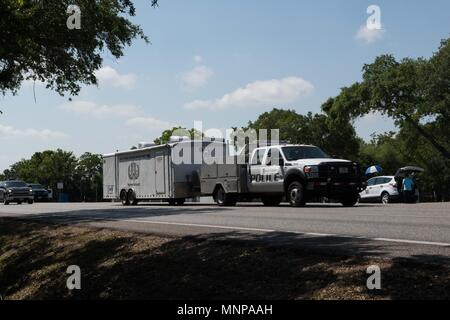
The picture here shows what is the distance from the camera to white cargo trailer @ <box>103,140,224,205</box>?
25234mm

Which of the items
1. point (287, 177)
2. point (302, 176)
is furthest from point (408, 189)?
point (302, 176)

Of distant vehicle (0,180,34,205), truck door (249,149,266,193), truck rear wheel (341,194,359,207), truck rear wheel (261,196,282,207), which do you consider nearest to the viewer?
truck rear wheel (341,194,359,207)

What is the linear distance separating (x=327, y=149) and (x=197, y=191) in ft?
143

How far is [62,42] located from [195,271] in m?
12.9

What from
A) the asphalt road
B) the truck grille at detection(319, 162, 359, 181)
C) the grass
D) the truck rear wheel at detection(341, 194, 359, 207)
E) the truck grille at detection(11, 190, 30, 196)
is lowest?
the grass

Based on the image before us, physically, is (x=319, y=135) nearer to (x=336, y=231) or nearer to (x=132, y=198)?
(x=132, y=198)

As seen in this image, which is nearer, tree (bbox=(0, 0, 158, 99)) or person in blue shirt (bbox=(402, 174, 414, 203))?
tree (bbox=(0, 0, 158, 99))

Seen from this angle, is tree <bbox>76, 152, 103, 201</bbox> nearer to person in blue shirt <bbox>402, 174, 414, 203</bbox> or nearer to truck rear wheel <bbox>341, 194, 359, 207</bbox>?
person in blue shirt <bbox>402, 174, 414, 203</bbox>

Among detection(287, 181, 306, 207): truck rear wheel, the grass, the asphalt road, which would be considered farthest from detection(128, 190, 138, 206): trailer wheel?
the grass

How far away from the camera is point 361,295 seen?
5449 mm

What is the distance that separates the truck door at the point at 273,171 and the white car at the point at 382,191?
32.0 feet

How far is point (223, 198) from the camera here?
2294 cm

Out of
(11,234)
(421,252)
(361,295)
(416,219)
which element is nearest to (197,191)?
(11,234)

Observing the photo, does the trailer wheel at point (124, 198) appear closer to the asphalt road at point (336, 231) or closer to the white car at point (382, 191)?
the white car at point (382, 191)
